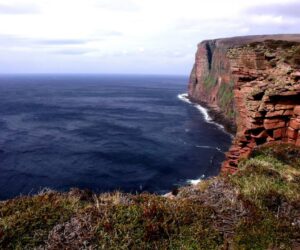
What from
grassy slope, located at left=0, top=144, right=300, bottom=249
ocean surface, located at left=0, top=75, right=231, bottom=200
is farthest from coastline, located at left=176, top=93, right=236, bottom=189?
grassy slope, located at left=0, top=144, right=300, bottom=249

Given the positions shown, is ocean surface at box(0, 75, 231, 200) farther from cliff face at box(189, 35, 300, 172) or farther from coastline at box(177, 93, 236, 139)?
cliff face at box(189, 35, 300, 172)

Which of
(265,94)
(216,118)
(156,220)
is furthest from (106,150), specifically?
Answer: (156,220)

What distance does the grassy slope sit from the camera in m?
11.0

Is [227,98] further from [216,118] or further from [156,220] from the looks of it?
[156,220]

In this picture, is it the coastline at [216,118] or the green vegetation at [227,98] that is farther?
the green vegetation at [227,98]

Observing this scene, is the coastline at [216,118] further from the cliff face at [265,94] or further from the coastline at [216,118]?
the cliff face at [265,94]

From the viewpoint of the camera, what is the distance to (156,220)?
1201cm

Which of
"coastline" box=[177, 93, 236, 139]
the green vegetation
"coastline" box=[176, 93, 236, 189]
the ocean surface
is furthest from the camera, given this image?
the green vegetation

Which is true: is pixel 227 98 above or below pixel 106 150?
above

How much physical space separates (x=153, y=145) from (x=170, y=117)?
41.2 m

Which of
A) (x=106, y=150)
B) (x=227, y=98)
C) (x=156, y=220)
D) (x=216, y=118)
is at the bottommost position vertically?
(x=106, y=150)

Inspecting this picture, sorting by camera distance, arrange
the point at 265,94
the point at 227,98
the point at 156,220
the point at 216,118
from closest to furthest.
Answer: the point at 156,220
the point at 265,94
the point at 216,118
the point at 227,98

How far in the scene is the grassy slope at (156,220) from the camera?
1098cm

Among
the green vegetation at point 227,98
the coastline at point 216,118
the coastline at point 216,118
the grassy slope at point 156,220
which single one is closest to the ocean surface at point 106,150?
the coastline at point 216,118
